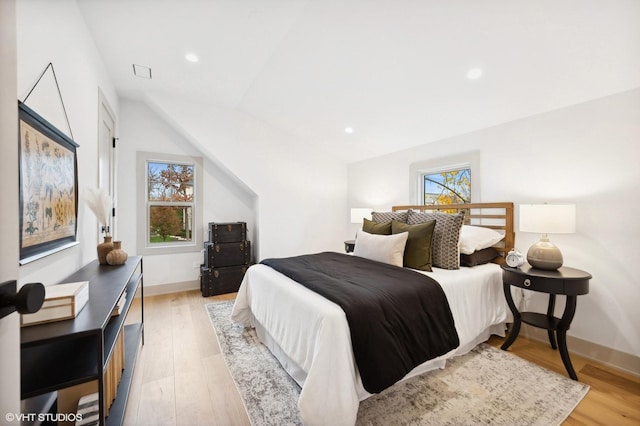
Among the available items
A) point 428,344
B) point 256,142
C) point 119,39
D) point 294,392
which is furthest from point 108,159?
point 428,344

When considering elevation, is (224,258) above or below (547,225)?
below

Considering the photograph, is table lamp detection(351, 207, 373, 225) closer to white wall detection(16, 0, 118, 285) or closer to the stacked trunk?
the stacked trunk

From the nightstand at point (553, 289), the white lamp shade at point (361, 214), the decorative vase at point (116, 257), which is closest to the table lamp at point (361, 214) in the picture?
the white lamp shade at point (361, 214)

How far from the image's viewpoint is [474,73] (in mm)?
2289

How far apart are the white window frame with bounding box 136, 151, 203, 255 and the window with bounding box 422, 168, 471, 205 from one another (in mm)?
3362

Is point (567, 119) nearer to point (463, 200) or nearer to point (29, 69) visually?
point (463, 200)

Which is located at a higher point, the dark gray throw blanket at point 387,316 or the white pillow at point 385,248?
the white pillow at point 385,248

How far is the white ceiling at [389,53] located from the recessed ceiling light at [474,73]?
0.12ft

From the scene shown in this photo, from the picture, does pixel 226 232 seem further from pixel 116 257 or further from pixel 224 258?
pixel 116 257

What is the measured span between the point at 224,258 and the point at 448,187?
3.25 metres

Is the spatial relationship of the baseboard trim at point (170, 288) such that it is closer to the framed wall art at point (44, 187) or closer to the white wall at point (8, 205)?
the framed wall art at point (44, 187)

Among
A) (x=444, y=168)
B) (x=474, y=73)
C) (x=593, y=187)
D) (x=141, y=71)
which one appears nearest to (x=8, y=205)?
(x=474, y=73)

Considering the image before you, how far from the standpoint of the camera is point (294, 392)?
70.6 inches

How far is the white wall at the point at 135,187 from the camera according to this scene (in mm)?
3641
